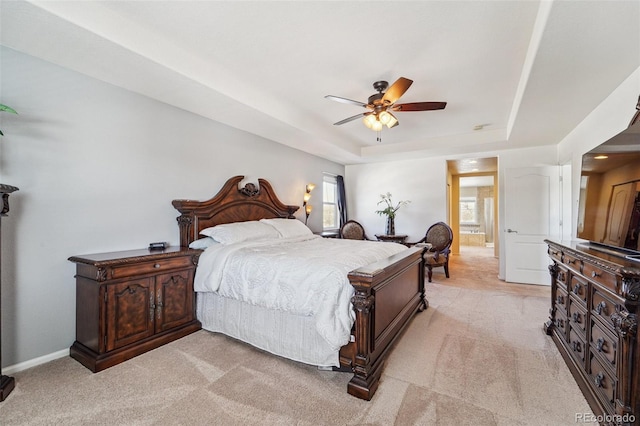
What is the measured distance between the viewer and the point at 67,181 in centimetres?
238

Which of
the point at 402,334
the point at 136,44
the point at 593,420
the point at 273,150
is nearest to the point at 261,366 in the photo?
the point at 402,334

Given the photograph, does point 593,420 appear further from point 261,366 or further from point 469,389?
point 261,366

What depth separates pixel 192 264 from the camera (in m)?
2.81

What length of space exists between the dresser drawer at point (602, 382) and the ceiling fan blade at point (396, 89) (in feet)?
7.75

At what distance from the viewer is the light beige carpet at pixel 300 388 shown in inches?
64.9

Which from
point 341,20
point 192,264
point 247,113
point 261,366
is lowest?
point 261,366

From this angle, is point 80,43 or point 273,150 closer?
point 80,43

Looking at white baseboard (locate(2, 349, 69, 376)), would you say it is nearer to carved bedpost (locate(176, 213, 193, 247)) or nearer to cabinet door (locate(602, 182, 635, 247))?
carved bedpost (locate(176, 213, 193, 247))

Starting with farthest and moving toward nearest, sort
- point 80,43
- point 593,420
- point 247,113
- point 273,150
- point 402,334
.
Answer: point 273,150 → point 247,113 → point 402,334 → point 80,43 → point 593,420

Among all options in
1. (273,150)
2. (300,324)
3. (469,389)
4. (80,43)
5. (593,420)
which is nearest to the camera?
(593,420)

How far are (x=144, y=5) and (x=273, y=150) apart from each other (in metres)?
2.73

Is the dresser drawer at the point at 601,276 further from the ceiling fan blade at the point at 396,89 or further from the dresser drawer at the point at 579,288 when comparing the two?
the ceiling fan blade at the point at 396,89

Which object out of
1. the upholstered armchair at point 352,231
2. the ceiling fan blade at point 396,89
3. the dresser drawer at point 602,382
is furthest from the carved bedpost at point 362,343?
the upholstered armchair at point 352,231

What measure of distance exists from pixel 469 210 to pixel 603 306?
38.8 ft
